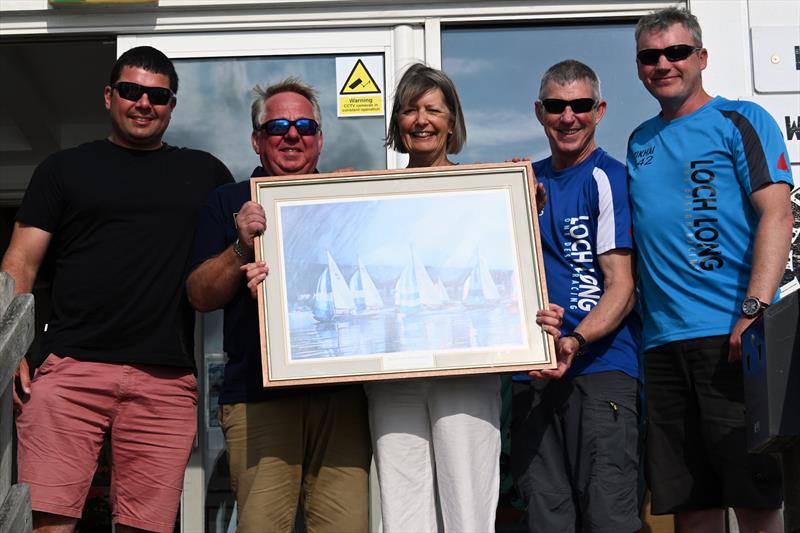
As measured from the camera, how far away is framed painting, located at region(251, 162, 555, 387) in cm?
336

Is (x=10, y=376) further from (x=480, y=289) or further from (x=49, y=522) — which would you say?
(x=480, y=289)

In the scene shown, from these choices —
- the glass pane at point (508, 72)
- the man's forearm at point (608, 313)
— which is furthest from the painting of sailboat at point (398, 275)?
the glass pane at point (508, 72)

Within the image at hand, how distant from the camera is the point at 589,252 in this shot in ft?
12.3

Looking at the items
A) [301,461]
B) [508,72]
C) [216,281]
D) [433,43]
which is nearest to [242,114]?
[433,43]

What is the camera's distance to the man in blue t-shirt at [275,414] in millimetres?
3537

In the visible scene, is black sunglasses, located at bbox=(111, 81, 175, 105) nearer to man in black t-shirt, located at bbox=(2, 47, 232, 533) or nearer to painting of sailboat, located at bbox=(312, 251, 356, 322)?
man in black t-shirt, located at bbox=(2, 47, 232, 533)

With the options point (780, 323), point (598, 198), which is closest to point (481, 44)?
point (598, 198)

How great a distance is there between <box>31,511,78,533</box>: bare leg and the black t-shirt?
57cm

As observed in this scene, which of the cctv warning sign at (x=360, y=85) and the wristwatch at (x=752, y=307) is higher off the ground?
the cctv warning sign at (x=360, y=85)

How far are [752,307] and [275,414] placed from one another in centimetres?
161

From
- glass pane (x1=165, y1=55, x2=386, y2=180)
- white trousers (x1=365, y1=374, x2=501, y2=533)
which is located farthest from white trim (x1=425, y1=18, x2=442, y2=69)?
white trousers (x1=365, y1=374, x2=501, y2=533)

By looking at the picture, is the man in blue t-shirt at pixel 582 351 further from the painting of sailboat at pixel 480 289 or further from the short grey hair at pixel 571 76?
the painting of sailboat at pixel 480 289

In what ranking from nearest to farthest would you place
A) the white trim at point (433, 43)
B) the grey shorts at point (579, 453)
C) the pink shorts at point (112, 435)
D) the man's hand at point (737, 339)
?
the man's hand at point (737, 339) < the grey shorts at point (579, 453) < the pink shorts at point (112, 435) < the white trim at point (433, 43)

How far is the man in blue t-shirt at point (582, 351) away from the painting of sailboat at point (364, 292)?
626 millimetres
